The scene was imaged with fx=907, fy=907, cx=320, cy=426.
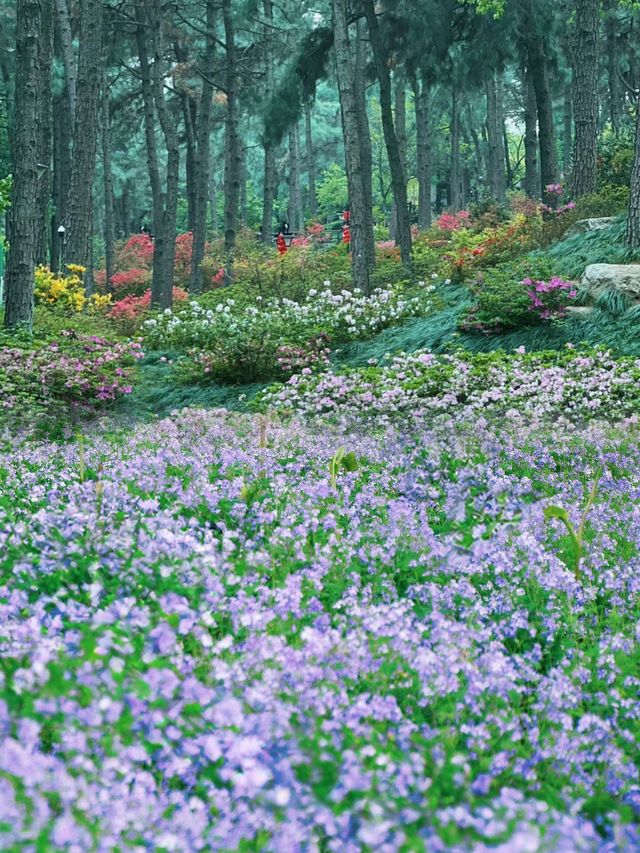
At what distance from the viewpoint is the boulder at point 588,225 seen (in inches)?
650

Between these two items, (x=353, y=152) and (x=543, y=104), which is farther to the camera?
(x=543, y=104)

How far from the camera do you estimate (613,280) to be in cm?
1302

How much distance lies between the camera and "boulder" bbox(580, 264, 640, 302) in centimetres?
1272

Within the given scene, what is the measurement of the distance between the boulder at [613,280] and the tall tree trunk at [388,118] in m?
8.29

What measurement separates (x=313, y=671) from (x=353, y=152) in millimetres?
16326

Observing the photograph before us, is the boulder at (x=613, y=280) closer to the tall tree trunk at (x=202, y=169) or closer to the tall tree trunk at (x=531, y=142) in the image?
the tall tree trunk at (x=202, y=169)

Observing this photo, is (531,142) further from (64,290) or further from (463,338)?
(463,338)

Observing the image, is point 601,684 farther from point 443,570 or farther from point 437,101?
point 437,101

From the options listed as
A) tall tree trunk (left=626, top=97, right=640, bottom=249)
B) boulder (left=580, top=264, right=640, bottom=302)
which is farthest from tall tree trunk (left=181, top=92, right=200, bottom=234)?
boulder (left=580, top=264, right=640, bottom=302)

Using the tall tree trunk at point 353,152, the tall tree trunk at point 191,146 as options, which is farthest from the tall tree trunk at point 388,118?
the tall tree trunk at point 191,146

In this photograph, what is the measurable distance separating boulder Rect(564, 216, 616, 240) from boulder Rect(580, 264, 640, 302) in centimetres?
300

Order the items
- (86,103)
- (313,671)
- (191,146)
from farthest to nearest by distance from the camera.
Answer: (191,146)
(86,103)
(313,671)

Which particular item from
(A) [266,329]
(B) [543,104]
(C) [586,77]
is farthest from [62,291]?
(B) [543,104]

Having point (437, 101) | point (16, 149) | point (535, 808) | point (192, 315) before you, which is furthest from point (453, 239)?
point (535, 808)
